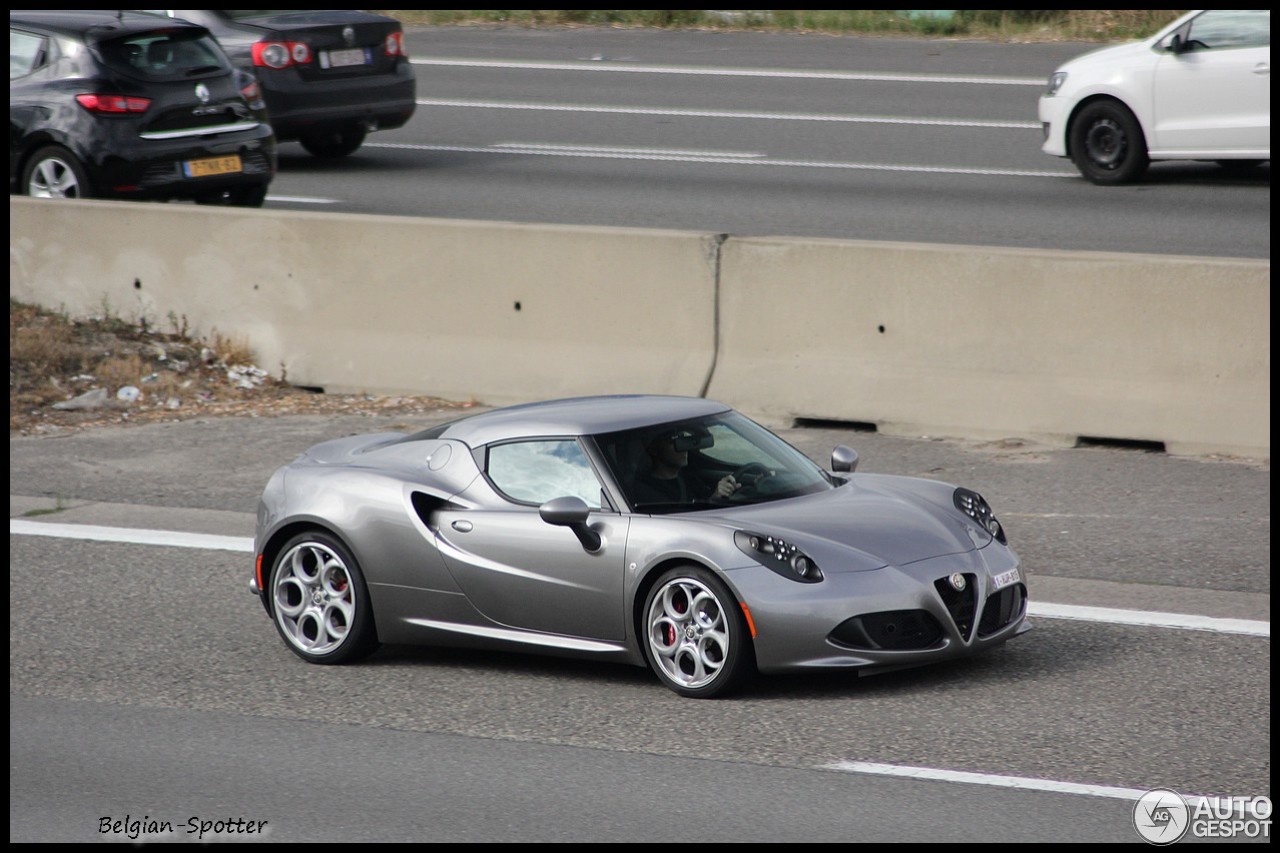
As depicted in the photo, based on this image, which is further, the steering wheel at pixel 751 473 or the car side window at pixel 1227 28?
the car side window at pixel 1227 28

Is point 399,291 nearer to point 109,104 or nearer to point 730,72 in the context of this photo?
point 109,104

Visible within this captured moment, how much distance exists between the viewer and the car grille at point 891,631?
21.7 ft

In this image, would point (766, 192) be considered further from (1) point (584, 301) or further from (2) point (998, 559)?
(2) point (998, 559)

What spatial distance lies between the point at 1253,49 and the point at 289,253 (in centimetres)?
911

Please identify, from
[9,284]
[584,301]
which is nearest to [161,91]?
[9,284]

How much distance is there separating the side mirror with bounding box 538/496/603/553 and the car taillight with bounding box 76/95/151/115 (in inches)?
362

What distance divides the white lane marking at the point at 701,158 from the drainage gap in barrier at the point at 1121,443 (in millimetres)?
7758

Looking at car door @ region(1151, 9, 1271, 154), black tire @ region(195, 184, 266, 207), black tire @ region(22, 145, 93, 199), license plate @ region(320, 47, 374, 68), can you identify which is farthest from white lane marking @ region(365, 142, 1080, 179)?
black tire @ region(22, 145, 93, 199)

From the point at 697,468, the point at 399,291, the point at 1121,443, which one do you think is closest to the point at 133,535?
the point at 399,291

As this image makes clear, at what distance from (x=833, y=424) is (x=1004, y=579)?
429 centimetres

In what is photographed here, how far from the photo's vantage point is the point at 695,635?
681 centimetres

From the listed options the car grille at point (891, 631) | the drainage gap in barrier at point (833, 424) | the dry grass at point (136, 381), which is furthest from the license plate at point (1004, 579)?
the dry grass at point (136, 381)

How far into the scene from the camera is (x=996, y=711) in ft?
21.5

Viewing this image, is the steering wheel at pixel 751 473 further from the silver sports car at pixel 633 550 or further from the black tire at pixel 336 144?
the black tire at pixel 336 144
